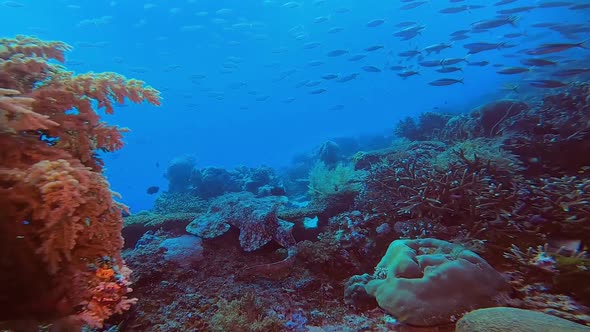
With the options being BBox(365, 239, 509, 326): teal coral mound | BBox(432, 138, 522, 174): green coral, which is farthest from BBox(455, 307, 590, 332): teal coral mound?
BBox(432, 138, 522, 174): green coral

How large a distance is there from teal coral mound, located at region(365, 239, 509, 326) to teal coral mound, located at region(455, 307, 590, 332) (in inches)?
→ 13.7

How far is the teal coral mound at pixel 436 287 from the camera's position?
2900 millimetres

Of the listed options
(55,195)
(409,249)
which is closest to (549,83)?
(409,249)

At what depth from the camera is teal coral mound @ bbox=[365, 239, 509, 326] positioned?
2.90 meters

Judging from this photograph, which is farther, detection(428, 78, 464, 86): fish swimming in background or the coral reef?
detection(428, 78, 464, 86): fish swimming in background

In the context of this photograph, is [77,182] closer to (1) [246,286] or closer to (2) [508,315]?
(1) [246,286]

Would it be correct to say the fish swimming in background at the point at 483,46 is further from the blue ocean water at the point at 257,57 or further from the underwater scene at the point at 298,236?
the underwater scene at the point at 298,236

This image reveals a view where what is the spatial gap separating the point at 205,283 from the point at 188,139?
372 feet

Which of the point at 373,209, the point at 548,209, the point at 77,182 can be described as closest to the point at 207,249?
the point at 373,209

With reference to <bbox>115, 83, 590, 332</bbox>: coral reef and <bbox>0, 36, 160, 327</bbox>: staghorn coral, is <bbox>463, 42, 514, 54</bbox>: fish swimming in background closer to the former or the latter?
<bbox>115, 83, 590, 332</bbox>: coral reef

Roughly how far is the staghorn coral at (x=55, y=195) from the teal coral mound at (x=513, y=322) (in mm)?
3332

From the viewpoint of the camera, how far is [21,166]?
233cm

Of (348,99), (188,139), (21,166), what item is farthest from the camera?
(348,99)

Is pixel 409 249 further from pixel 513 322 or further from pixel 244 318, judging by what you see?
pixel 244 318
